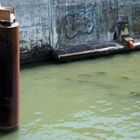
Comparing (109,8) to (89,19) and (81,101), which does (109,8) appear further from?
(81,101)

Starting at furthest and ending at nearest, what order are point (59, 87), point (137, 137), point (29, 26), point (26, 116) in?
point (29, 26), point (59, 87), point (26, 116), point (137, 137)

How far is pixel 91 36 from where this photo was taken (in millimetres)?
16109

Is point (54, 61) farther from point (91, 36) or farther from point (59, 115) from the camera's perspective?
point (59, 115)

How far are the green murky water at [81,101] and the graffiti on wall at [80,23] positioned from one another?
1180 millimetres

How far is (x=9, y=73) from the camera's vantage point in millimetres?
8602

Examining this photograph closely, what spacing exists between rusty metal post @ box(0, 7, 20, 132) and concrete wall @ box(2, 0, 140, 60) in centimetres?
549

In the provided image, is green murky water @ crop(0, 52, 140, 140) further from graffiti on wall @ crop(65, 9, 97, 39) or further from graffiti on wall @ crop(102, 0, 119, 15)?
graffiti on wall @ crop(102, 0, 119, 15)

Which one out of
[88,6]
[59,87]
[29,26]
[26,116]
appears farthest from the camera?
[88,6]

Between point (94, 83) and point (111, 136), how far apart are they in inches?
142

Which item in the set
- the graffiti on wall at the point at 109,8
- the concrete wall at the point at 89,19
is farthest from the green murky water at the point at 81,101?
the graffiti on wall at the point at 109,8

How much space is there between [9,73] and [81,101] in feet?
10.1

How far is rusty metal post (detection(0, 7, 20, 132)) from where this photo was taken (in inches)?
336

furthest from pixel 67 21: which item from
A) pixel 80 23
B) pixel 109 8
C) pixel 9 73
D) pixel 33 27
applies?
pixel 9 73

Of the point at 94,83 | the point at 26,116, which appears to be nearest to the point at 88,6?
the point at 94,83
